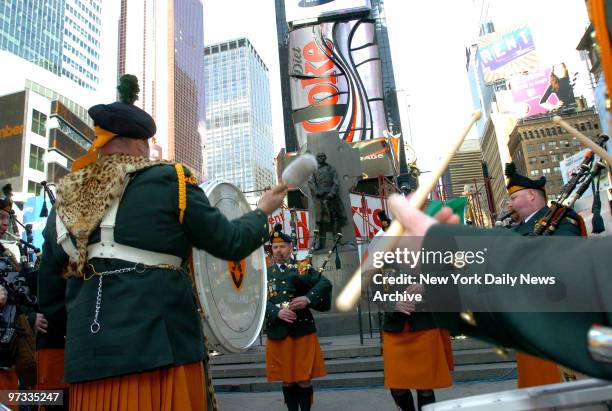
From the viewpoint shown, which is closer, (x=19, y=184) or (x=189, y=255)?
(x=189, y=255)

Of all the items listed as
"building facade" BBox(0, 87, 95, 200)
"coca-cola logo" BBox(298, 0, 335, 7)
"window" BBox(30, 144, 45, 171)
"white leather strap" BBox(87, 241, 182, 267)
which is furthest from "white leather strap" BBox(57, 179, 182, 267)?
"window" BBox(30, 144, 45, 171)

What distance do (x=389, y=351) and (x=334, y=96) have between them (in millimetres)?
25890

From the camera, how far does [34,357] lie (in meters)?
3.57

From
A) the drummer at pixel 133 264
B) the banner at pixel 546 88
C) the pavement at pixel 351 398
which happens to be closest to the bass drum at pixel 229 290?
the drummer at pixel 133 264

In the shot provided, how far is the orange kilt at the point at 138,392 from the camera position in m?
1.79

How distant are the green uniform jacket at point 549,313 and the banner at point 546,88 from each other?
74.4m

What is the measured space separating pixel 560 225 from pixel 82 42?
107629 mm

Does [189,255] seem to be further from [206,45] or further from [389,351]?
[206,45]

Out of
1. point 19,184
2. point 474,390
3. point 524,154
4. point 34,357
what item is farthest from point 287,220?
point 524,154

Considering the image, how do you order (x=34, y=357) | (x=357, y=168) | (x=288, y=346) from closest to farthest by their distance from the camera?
(x=34, y=357) < (x=288, y=346) < (x=357, y=168)

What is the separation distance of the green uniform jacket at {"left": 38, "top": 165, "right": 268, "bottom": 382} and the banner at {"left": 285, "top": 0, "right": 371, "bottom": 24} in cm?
3105

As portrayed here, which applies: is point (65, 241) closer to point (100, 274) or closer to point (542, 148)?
point (100, 274)

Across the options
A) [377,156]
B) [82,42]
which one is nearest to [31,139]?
[377,156]

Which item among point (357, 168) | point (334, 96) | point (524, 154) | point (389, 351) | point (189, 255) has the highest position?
point (524, 154)
